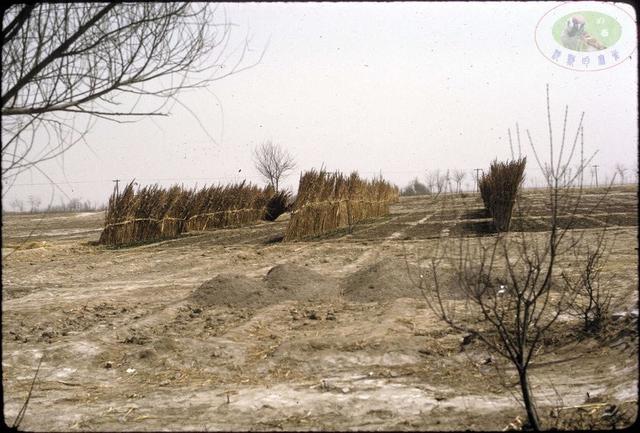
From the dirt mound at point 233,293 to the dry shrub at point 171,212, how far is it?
7.66 m

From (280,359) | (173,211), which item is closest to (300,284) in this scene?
(280,359)

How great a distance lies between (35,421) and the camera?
284cm

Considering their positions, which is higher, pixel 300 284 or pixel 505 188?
pixel 505 188

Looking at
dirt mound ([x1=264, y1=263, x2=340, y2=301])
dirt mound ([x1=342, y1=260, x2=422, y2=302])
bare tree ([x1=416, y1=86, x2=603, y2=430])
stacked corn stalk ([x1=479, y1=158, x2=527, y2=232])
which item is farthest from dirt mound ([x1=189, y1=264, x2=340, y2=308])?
stacked corn stalk ([x1=479, y1=158, x2=527, y2=232])

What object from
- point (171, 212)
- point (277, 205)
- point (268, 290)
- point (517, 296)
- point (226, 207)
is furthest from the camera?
point (277, 205)

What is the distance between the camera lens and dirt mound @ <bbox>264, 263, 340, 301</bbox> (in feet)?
19.8

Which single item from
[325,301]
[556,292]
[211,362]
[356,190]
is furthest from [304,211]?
[211,362]

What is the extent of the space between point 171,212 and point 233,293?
31.1ft

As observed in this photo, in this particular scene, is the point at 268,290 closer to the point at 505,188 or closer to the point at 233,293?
the point at 233,293

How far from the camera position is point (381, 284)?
19.6ft

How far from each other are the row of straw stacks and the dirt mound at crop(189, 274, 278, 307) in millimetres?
7571

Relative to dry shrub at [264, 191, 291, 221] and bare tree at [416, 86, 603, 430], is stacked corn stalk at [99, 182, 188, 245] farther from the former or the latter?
bare tree at [416, 86, 603, 430]

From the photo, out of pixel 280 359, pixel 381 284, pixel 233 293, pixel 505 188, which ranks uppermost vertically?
pixel 505 188

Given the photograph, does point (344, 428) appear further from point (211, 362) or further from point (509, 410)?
→ point (211, 362)
